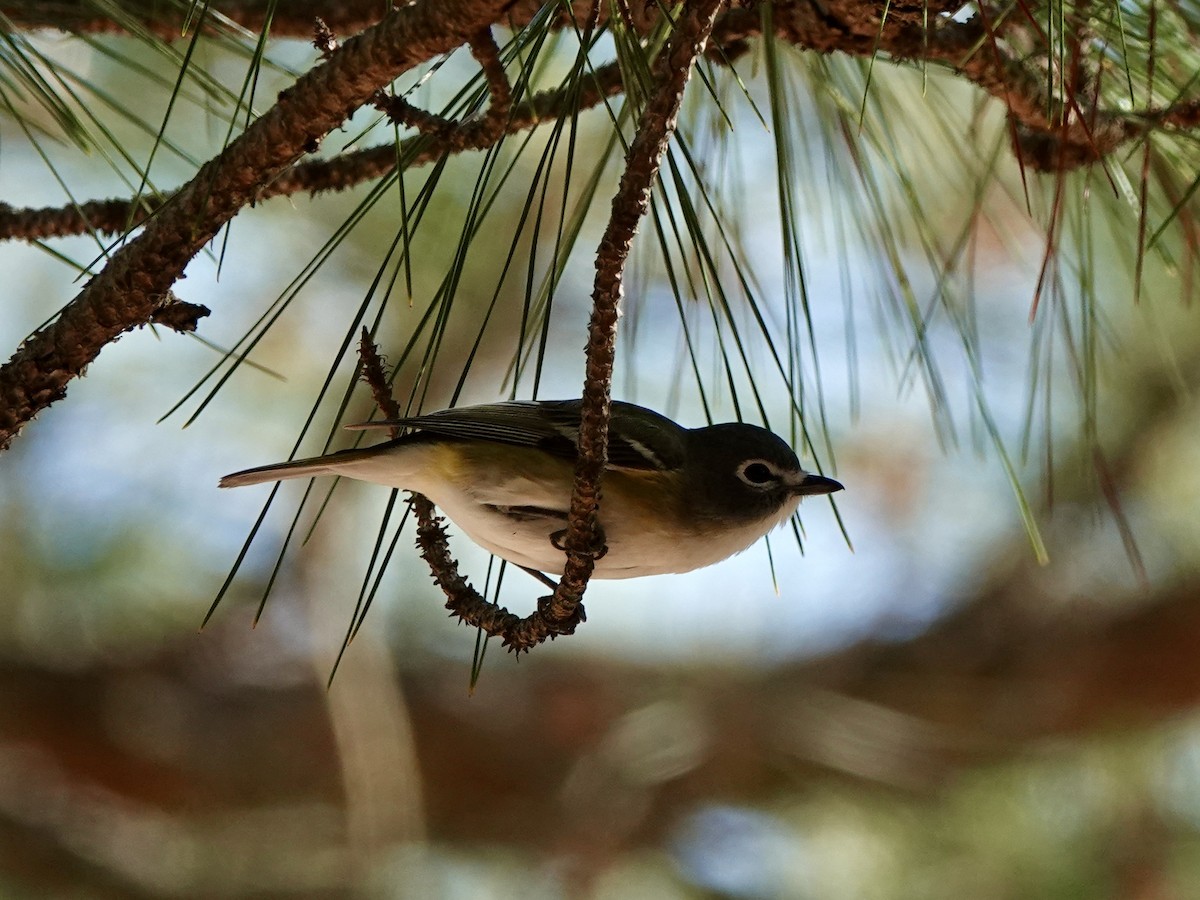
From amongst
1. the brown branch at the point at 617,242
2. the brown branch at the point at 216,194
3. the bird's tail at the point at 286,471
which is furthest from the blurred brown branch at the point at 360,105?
the bird's tail at the point at 286,471

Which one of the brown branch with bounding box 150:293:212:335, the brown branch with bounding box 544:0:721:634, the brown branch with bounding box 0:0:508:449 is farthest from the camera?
the brown branch with bounding box 150:293:212:335

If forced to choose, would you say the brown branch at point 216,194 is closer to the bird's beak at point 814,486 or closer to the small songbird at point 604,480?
the small songbird at point 604,480

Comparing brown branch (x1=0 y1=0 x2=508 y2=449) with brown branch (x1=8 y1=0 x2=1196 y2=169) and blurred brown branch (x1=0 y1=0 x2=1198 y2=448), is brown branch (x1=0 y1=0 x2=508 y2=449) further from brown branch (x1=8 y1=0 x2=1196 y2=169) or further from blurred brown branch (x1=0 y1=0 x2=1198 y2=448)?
brown branch (x1=8 y1=0 x2=1196 y2=169)

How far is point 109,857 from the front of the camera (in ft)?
11.4

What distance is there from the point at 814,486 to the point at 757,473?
101mm

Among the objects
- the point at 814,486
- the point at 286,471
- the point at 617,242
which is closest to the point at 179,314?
the point at 286,471

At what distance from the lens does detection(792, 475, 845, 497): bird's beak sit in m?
2.06

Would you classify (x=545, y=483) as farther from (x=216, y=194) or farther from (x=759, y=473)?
(x=216, y=194)

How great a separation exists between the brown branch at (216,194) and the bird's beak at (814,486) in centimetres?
107

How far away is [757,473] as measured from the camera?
2090 millimetres

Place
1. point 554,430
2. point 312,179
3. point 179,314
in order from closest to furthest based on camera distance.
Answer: point 179,314 → point 312,179 → point 554,430

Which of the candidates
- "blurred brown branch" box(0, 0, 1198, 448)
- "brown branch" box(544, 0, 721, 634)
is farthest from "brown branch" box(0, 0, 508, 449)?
"brown branch" box(544, 0, 721, 634)

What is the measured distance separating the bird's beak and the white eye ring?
0.05m

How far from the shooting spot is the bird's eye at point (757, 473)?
208 cm
